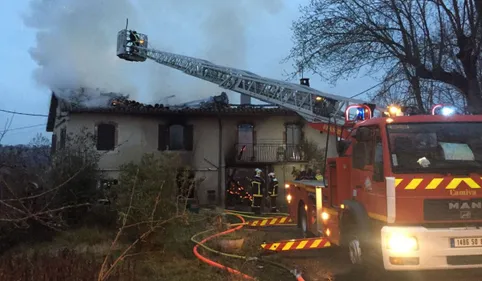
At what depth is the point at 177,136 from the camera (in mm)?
25250

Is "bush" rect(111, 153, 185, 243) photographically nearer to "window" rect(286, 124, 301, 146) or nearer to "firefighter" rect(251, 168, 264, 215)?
"firefighter" rect(251, 168, 264, 215)

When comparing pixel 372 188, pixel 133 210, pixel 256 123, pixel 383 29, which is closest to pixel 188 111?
pixel 256 123

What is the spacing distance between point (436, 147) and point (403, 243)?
1.41 metres

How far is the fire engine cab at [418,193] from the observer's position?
5.36m

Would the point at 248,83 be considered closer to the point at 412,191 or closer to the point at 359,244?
the point at 359,244

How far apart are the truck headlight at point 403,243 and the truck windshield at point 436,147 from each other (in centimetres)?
84

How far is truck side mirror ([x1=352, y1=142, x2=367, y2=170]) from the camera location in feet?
21.3

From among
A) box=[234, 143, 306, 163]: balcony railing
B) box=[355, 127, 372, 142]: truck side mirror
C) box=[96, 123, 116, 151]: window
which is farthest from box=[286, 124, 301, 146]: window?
box=[355, 127, 372, 142]: truck side mirror

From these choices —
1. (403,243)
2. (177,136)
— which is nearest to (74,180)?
(403,243)

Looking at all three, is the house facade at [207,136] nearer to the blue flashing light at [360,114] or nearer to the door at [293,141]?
the door at [293,141]

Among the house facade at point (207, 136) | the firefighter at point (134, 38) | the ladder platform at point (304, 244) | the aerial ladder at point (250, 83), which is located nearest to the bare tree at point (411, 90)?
the aerial ladder at point (250, 83)

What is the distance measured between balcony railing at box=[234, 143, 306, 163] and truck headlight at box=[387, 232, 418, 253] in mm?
19813

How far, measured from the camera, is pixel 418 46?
11.6 m

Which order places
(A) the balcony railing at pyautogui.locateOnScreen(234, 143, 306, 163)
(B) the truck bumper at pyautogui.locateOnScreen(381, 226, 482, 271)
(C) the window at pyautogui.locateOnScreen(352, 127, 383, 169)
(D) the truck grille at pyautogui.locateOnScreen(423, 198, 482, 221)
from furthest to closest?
1. (A) the balcony railing at pyautogui.locateOnScreen(234, 143, 306, 163)
2. (C) the window at pyautogui.locateOnScreen(352, 127, 383, 169)
3. (D) the truck grille at pyautogui.locateOnScreen(423, 198, 482, 221)
4. (B) the truck bumper at pyautogui.locateOnScreen(381, 226, 482, 271)
